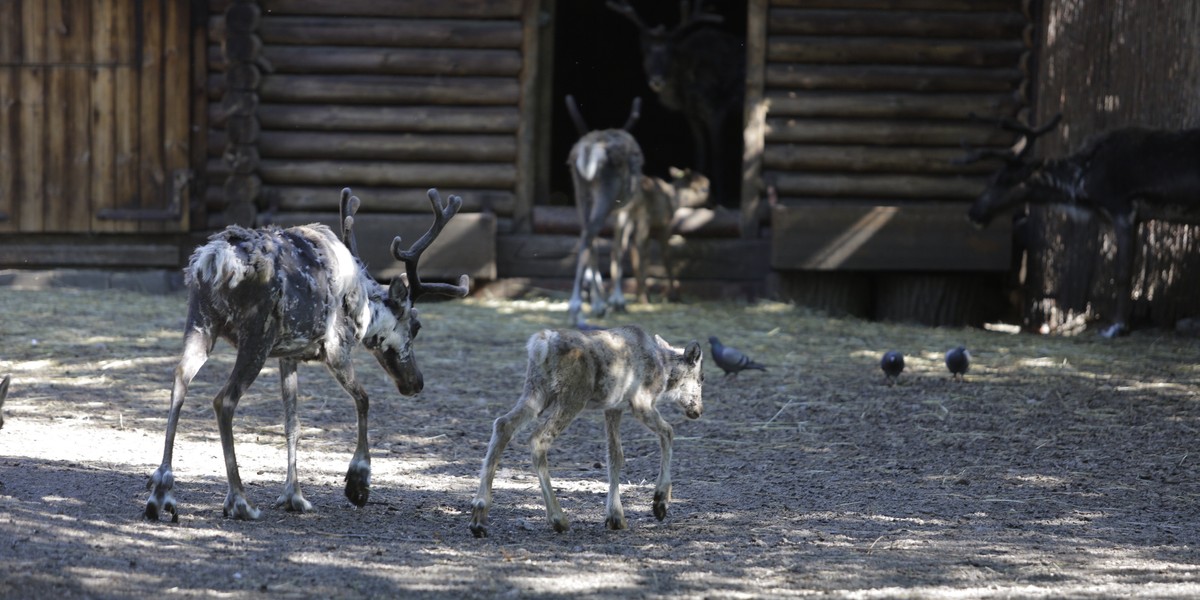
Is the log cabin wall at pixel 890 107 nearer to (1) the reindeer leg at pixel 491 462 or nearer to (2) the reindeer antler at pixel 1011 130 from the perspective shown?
A: (2) the reindeer antler at pixel 1011 130

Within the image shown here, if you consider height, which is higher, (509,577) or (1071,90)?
(1071,90)

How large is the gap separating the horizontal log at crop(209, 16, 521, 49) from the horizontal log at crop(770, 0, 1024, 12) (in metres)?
2.92

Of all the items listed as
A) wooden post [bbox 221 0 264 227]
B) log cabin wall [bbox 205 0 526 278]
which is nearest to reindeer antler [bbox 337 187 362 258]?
log cabin wall [bbox 205 0 526 278]

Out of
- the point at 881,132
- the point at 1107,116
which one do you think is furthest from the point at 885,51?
the point at 1107,116

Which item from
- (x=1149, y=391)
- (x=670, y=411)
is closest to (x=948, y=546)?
(x=670, y=411)

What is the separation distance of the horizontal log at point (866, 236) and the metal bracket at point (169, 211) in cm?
616

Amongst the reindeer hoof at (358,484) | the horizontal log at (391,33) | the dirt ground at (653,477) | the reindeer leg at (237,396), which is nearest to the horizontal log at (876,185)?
the dirt ground at (653,477)

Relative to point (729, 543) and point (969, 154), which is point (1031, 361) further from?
point (729, 543)

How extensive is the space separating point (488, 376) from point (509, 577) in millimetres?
4912

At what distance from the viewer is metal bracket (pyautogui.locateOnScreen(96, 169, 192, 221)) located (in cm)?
1376

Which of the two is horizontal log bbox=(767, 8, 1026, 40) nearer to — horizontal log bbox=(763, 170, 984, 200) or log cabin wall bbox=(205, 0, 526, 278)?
horizontal log bbox=(763, 170, 984, 200)

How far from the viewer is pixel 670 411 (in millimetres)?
8781

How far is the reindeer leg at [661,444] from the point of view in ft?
18.9

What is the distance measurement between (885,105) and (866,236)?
143 cm
